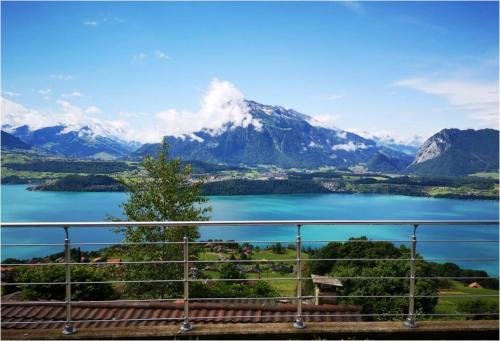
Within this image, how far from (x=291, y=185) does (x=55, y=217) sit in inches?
3665

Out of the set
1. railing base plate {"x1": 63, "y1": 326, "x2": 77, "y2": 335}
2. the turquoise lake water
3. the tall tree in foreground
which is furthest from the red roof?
the turquoise lake water

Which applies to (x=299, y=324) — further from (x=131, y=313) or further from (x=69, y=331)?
(x=131, y=313)

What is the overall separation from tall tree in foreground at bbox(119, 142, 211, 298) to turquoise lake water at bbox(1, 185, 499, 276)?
115ft

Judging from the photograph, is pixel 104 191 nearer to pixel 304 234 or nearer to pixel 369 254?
pixel 304 234

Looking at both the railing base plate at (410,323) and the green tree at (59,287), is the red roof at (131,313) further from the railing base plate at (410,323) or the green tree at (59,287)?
the green tree at (59,287)

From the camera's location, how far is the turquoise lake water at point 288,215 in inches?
2458

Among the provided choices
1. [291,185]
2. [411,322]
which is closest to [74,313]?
[411,322]

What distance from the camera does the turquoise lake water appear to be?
62.4 meters

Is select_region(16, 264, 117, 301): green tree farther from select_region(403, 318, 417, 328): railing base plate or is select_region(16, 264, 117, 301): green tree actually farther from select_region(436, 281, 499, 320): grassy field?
select_region(436, 281, 499, 320): grassy field

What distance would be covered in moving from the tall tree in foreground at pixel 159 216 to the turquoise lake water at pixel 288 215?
34955 millimetres

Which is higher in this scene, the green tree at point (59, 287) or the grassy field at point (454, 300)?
the green tree at point (59, 287)

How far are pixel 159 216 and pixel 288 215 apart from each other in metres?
75.3

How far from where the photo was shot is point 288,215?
299ft

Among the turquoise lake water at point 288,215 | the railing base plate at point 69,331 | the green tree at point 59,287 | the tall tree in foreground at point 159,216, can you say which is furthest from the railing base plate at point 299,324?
the turquoise lake water at point 288,215
